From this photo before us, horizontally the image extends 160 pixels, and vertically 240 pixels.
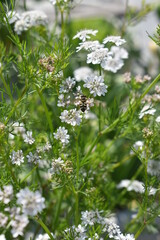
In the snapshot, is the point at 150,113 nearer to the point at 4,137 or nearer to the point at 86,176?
the point at 86,176

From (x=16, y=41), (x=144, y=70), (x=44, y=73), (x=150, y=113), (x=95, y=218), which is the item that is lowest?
(x=95, y=218)

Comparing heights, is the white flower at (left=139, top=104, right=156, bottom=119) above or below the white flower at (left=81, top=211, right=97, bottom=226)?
above

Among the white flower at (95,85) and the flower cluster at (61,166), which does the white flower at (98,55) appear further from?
the flower cluster at (61,166)

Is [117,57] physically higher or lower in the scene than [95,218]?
higher

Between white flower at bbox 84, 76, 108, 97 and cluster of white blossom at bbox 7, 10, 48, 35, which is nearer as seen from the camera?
white flower at bbox 84, 76, 108, 97

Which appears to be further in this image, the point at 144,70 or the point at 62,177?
the point at 144,70

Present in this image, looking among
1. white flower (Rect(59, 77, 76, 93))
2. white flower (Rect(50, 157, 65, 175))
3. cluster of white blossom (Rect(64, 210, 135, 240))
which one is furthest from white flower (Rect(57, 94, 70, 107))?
cluster of white blossom (Rect(64, 210, 135, 240))

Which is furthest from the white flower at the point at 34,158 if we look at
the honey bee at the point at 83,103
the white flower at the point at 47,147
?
the honey bee at the point at 83,103

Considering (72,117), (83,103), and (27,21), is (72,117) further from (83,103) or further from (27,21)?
(27,21)

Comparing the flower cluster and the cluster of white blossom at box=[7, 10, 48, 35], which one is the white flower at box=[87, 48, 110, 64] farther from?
the cluster of white blossom at box=[7, 10, 48, 35]

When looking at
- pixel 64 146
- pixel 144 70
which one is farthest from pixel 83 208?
pixel 144 70
